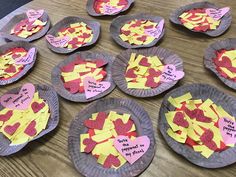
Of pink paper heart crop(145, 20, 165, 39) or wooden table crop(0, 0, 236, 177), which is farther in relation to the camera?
pink paper heart crop(145, 20, 165, 39)

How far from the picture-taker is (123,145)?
687 mm

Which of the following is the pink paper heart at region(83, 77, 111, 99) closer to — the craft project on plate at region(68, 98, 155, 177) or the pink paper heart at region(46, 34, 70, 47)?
the craft project on plate at region(68, 98, 155, 177)

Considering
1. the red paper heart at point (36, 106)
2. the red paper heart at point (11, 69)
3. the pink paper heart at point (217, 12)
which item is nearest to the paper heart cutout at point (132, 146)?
the red paper heart at point (36, 106)

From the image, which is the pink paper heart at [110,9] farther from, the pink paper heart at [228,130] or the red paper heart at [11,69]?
the pink paper heart at [228,130]

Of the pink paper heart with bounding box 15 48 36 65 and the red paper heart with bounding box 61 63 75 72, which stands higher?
the red paper heart with bounding box 61 63 75 72

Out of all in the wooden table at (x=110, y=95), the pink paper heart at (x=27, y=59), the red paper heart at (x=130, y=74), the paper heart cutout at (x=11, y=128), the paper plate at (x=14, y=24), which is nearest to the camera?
the wooden table at (x=110, y=95)

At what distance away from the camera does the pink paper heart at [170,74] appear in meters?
0.83

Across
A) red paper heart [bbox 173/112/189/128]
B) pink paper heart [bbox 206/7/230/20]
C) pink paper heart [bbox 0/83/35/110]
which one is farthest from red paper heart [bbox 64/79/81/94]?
pink paper heart [bbox 206/7/230/20]

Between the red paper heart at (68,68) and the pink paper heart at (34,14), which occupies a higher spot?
the pink paper heart at (34,14)

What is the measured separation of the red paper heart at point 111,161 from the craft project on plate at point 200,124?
14 centimetres

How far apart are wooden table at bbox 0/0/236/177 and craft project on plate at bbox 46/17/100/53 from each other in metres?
0.03

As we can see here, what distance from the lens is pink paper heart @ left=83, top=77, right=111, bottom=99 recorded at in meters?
0.84

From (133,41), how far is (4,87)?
0.48 meters

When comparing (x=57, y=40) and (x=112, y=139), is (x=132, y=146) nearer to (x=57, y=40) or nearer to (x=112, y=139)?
(x=112, y=139)
